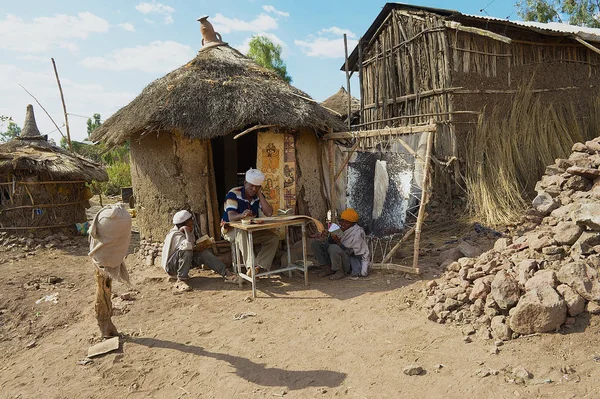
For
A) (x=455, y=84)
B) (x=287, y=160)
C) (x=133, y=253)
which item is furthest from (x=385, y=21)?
(x=133, y=253)

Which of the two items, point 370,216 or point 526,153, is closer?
point 370,216

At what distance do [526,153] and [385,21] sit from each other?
15.0 ft

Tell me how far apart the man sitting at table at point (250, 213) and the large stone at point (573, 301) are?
3.43 meters

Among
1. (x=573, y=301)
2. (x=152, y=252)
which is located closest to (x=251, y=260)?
(x=152, y=252)

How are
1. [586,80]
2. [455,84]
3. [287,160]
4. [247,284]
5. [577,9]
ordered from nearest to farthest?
[247,284], [287,160], [455,84], [586,80], [577,9]

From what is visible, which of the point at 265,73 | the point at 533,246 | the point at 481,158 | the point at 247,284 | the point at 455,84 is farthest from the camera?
the point at 455,84

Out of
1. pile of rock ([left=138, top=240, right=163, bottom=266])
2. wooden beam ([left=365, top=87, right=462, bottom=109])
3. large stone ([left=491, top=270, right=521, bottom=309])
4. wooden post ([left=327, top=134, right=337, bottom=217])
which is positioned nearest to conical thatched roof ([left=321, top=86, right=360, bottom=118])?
wooden beam ([left=365, top=87, right=462, bottom=109])

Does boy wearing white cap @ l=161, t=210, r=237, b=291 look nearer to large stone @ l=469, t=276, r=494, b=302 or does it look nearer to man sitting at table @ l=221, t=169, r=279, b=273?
man sitting at table @ l=221, t=169, r=279, b=273

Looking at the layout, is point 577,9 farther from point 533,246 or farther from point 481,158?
point 533,246

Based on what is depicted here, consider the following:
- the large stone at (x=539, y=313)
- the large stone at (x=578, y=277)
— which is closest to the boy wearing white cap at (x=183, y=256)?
the large stone at (x=539, y=313)

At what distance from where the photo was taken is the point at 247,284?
5.90 metres

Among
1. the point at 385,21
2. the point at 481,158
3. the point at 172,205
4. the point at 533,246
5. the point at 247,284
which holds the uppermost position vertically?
the point at 385,21

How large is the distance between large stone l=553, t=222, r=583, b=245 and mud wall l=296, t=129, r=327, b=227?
3.31m

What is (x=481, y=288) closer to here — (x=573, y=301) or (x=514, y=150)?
(x=573, y=301)
